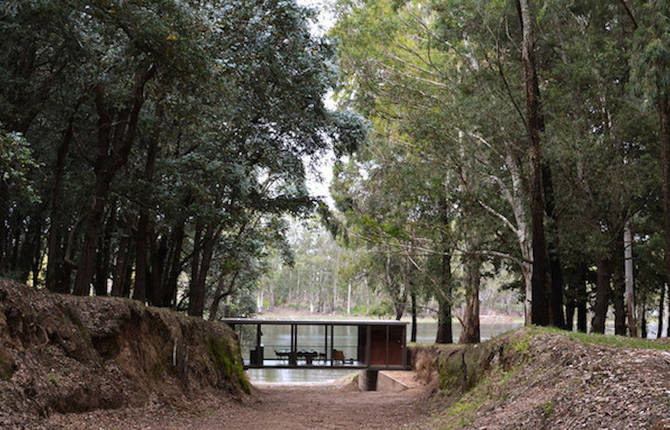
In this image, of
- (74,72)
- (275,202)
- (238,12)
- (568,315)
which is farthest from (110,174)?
(568,315)

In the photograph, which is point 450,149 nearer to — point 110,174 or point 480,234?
point 480,234

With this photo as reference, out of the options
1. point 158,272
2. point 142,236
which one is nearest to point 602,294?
point 142,236

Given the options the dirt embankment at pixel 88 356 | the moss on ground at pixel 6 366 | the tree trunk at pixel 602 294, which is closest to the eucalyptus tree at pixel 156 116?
the dirt embankment at pixel 88 356

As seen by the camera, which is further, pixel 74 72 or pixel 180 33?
pixel 74 72

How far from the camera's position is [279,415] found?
43.3 feet

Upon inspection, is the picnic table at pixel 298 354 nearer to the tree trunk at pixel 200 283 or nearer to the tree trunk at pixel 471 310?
the tree trunk at pixel 200 283

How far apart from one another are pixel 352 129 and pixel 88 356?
31.4 ft

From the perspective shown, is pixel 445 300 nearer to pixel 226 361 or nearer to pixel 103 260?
pixel 226 361

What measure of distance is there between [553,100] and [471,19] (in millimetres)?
3169

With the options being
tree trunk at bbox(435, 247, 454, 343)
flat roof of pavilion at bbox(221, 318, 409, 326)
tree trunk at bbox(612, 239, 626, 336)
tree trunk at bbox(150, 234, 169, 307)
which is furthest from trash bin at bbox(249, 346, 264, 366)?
tree trunk at bbox(612, 239, 626, 336)

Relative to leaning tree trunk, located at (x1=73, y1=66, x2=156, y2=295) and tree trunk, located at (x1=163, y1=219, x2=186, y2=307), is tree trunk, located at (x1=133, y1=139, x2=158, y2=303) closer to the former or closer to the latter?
tree trunk, located at (x1=163, y1=219, x2=186, y2=307)

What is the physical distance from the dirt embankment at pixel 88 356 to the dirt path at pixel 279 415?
0.83 feet

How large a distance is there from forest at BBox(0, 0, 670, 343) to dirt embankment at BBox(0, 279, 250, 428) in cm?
158

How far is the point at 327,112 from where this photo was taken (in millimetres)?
15047
